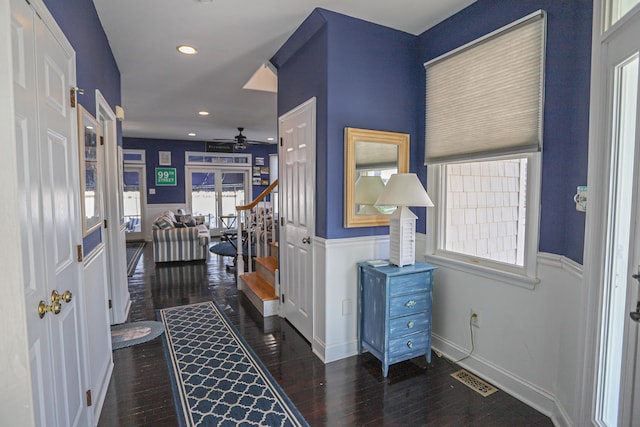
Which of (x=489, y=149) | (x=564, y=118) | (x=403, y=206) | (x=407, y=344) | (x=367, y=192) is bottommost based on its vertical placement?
(x=407, y=344)

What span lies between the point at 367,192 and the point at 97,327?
7.09ft

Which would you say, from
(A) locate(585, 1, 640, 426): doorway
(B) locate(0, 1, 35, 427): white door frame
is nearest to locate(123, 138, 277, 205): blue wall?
(B) locate(0, 1, 35, 427): white door frame

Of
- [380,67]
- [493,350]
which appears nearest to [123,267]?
[380,67]

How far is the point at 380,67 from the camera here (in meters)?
2.86

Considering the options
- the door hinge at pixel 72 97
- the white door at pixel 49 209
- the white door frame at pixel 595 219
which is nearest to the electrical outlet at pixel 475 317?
the white door frame at pixel 595 219

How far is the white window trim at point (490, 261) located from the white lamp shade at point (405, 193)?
456mm

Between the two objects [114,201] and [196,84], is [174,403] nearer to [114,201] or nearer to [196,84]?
[114,201]

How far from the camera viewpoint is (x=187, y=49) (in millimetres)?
3236

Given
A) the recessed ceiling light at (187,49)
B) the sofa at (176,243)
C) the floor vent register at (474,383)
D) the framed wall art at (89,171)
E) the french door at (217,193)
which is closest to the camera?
the framed wall art at (89,171)

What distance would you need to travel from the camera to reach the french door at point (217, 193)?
9605 mm

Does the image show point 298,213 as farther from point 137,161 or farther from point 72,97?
point 137,161

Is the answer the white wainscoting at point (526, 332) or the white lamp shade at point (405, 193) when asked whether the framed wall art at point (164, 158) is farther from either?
the white wainscoting at point (526, 332)

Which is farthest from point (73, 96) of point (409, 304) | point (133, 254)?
point (133, 254)

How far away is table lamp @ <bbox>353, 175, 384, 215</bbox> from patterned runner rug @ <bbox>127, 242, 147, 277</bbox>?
4.39 m
